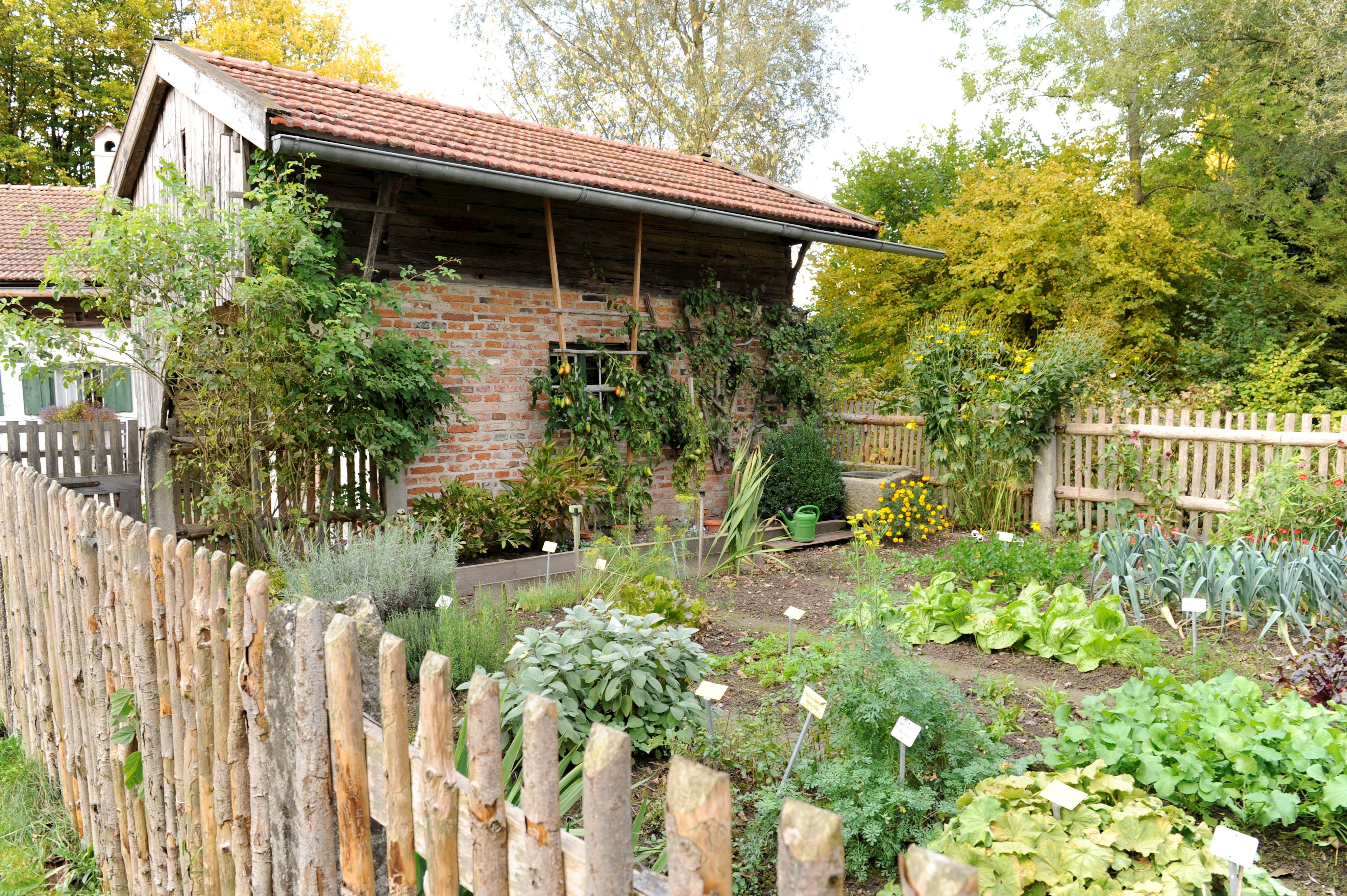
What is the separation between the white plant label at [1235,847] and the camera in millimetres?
1877

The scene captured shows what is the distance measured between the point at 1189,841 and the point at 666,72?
19.1 meters

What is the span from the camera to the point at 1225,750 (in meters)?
2.70

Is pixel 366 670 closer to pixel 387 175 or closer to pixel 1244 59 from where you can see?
pixel 387 175

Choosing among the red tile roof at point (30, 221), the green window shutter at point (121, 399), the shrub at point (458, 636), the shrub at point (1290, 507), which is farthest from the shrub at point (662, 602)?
the green window shutter at point (121, 399)

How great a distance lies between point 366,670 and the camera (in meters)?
1.87

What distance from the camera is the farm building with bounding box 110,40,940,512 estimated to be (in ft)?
22.2

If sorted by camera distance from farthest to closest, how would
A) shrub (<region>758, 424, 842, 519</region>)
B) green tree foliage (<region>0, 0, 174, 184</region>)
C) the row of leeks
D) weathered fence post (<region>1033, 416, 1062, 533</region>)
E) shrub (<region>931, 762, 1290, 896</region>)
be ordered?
green tree foliage (<region>0, 0, 174, 184</region>) < shrub (<region>758, 424, 842, 519</region>) < weathered fence post (<region>1033, 416, 1062, 533</region>) < the row of leeks < shrub (<region>931, 762, 1290, 896</region>)

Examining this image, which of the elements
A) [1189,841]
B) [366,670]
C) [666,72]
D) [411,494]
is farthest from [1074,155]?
[366,670]

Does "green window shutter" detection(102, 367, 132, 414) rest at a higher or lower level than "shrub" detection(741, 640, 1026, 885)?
higher

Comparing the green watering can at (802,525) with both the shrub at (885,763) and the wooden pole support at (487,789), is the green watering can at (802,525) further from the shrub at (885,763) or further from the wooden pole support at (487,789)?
the wooden pole support at (487,789)

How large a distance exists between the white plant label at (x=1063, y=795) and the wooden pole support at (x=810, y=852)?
4.71 ft

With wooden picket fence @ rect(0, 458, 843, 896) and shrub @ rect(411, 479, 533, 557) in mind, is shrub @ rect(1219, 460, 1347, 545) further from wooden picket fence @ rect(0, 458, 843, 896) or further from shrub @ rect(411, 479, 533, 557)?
wooden picket fence @ rect(0, 458, 843, 896)

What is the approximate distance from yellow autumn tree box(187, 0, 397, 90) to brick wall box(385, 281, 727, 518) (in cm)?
1841

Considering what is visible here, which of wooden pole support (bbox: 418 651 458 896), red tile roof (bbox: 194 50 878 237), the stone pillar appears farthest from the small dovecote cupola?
wooden pole support (bbox: 418 651 458 896)
